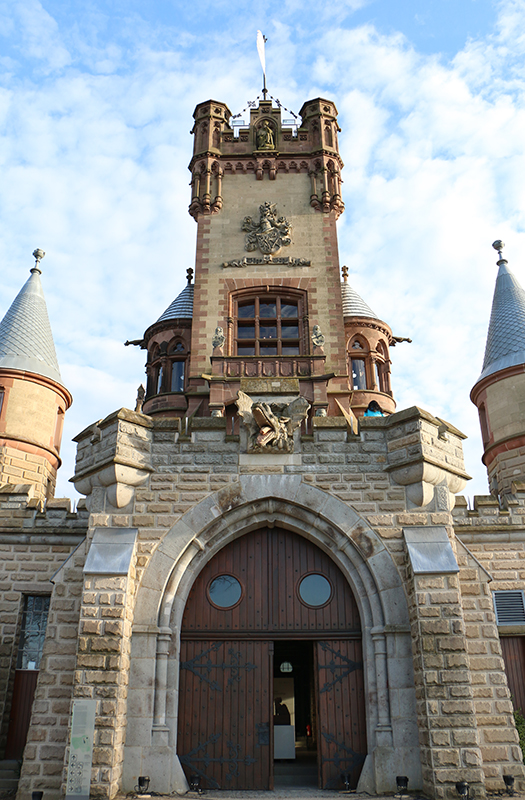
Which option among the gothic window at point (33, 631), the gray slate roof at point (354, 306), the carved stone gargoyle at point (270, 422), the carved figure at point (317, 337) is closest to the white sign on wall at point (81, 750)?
the gothic window at point (33, 631)

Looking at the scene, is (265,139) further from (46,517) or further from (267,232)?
(46,517)

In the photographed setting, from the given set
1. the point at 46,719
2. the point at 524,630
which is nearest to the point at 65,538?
the point at 46,719

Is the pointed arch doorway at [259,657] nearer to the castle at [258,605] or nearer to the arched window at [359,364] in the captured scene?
the castle at [258,605]

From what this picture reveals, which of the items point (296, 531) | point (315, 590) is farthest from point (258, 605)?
point (296, 531)

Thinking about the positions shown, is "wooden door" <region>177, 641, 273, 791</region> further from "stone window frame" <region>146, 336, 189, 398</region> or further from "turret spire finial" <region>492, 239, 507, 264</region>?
"turret spire finial" <region>492, 239, 507, 264</region>

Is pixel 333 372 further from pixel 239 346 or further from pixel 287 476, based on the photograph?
pixel 287 476

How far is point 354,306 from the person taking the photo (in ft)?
70.6

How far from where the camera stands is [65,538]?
41.5 feet

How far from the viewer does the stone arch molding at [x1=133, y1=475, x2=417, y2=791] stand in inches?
359

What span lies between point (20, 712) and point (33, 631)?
55.2 inches

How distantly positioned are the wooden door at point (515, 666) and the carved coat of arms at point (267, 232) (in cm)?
1153

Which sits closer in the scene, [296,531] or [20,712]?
[296,531]

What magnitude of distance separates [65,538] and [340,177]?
44.0 ft

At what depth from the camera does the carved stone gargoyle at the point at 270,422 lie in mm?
10281
